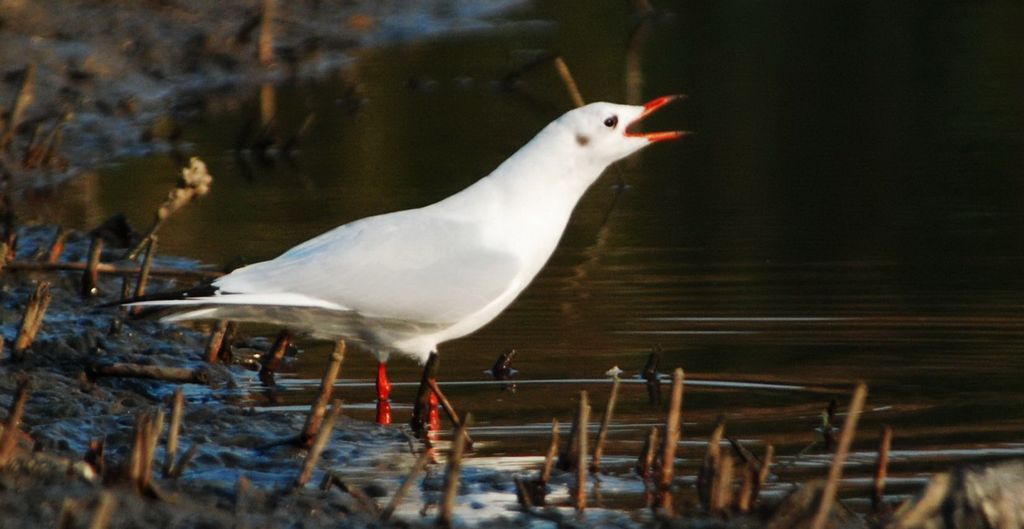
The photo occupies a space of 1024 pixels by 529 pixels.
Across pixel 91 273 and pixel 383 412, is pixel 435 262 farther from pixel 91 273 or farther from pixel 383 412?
pixel 91 273

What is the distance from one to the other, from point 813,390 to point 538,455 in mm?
1349

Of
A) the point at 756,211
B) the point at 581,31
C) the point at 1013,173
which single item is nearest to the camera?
the point at 756,211

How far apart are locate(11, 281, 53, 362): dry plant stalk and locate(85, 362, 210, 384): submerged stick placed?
0.81ft

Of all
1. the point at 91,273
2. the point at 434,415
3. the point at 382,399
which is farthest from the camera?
the point at 91,273

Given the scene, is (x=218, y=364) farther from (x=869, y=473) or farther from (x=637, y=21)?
(x=637, y=21)

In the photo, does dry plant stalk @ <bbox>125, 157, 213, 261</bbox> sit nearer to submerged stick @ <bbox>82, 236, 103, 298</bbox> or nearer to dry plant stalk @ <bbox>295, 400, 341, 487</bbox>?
submerged stick @ <bbox>82, 236, 103, 298</bbox>

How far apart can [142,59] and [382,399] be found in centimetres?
1079

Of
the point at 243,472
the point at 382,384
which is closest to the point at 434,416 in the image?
the point at 382,384

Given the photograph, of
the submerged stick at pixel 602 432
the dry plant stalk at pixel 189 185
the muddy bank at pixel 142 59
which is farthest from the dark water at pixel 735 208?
the dry plant stalk at pixel 189 185

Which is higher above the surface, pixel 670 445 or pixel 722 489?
pixel 670 445

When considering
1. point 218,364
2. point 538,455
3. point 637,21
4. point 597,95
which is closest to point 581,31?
point 637,21

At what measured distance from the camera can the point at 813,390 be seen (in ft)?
22.6

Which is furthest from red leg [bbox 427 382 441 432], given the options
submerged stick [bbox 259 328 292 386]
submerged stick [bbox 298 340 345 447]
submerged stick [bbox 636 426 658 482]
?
submerged stick [bbox 636 426 658 482]

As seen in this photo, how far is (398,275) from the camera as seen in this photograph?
6441 millimetres
